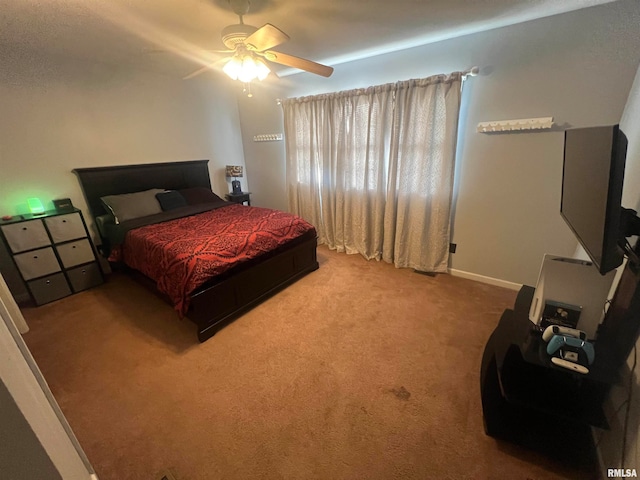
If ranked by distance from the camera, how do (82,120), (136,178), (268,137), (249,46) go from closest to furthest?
(249,46) → (82,120) → (136,178) → (268,137)

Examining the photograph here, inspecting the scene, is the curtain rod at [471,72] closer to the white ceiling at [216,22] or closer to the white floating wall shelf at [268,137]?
the white ceiling at [216,22]

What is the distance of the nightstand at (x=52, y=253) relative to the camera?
2340mm

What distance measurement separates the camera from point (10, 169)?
2469mm

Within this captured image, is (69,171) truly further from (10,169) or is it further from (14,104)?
(14,104)

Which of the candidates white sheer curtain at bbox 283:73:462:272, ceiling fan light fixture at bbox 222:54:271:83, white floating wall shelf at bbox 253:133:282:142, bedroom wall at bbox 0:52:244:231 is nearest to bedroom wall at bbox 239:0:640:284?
white sheer curtain at bbox 283:73:462:272

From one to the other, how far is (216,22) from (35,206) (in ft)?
8.29

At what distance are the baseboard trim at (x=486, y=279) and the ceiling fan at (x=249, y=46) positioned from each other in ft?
7.94

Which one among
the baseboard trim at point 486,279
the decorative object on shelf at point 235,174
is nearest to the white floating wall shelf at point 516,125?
the baseboard trim at point 486,279

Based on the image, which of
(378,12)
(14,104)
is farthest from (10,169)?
(378,12)

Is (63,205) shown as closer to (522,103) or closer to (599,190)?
(599,190)

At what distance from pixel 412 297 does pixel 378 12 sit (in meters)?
2.38

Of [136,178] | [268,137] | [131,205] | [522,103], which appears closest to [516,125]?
[522,103]

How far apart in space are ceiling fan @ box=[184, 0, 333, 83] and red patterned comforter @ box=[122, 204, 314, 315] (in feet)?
4.19

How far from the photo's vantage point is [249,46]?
173 cm
